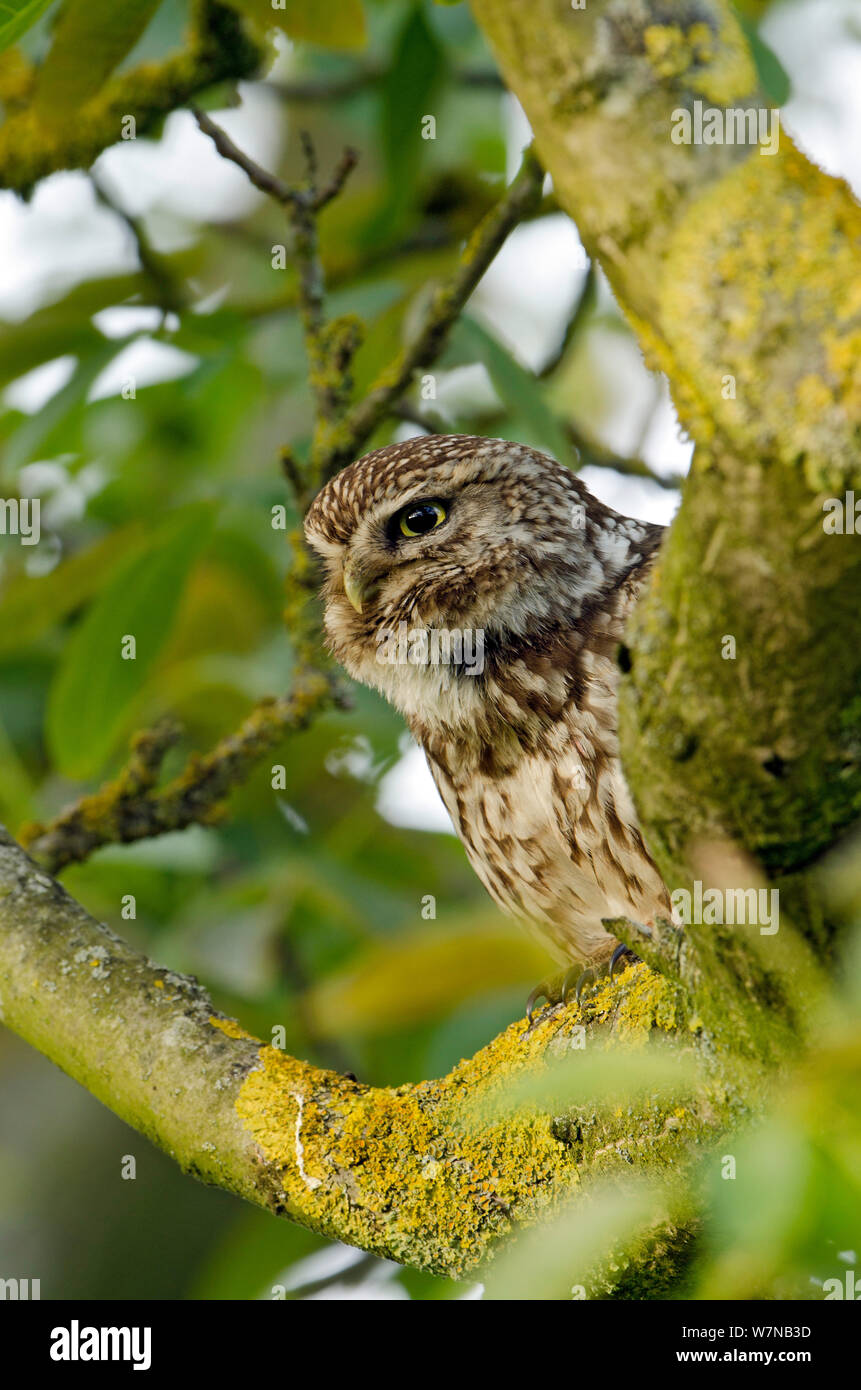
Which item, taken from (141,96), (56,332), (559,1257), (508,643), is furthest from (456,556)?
(559,1257)

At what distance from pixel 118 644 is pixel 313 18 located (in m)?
1.77

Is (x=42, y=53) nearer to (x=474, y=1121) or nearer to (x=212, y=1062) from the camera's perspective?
(x=212, y=1062)

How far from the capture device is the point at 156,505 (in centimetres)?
507

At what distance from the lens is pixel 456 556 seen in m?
3.37

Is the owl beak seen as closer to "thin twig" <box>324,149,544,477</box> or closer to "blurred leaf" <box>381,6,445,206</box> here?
"thin twig" <box>324,149,544,477</box>

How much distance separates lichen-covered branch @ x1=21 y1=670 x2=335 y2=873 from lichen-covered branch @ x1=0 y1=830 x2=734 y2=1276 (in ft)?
2.79

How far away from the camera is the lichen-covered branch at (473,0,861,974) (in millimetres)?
1220

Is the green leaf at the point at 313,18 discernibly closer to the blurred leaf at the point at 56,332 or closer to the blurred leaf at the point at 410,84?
the blurred leaf at the point at 410,84

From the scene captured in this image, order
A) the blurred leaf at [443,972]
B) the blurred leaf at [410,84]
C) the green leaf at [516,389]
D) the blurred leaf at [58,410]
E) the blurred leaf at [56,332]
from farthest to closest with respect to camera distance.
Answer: the blurred leaf at [56,332] < the blurred leaf at [410,84] < the blurred leaf at [58,410] < the green leaf at [516,389] < the blurred leaf at [443,972]

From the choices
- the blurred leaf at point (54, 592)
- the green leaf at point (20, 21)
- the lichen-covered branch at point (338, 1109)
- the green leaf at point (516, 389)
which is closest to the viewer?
the lichen-covered branch at point (338, 1109)

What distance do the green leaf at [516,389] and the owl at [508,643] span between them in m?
0.06

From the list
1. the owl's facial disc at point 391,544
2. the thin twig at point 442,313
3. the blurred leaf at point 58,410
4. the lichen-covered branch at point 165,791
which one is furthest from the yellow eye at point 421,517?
the blurred leaf at point 58,410

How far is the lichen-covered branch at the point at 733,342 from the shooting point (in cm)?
122
